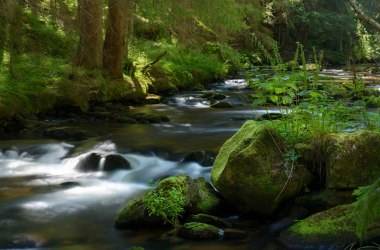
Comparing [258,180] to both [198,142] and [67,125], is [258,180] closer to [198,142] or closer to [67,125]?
[198,142]

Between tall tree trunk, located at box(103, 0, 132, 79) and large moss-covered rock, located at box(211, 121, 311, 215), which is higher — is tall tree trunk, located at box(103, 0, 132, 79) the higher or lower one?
the higher one

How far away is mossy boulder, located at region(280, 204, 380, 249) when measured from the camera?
446cm

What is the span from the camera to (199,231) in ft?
15.8

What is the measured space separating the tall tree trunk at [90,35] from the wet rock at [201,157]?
5.91m

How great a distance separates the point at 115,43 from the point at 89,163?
6333mm

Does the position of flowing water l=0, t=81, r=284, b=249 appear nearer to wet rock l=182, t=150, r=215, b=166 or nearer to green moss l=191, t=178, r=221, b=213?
wet rock l=182, t=150, r=215, b=166

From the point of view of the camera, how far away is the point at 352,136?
209 inches

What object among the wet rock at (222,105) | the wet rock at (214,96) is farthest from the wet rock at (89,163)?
the wet rock at (214,96)

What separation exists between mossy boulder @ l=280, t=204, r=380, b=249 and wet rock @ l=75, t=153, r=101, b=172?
3587mm

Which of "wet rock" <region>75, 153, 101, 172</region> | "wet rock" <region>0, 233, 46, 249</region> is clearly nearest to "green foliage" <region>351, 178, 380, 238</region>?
"wet rock" <region>0, 233, 46, 249</region>

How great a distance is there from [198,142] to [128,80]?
5.26 metres

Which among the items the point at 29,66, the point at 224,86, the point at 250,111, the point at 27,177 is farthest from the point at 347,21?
the point at 27,177

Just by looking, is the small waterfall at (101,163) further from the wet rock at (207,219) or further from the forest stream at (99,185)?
the wet rock at (207,219)

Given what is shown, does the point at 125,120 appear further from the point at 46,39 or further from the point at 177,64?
the point at 177,64
